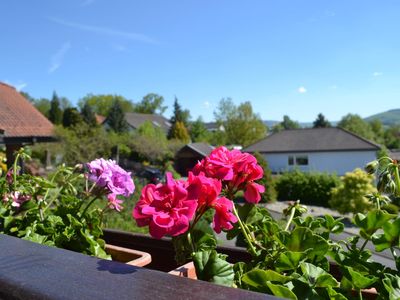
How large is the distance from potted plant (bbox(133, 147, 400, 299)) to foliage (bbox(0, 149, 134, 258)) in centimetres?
55

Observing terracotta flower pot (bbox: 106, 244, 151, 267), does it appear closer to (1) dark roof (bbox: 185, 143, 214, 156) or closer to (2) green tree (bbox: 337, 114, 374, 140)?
(1) dark roof (bbox: 185, 143, 214, 156)

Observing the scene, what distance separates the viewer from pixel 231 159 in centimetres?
102

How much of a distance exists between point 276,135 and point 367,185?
20541 mm

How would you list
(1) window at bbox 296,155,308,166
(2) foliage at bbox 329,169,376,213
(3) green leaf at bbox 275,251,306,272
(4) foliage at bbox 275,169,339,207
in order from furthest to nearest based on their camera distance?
(1) window at bbox 296,155,308,166
(4) foliage at bbox 275,169,339,207
(2) foliage at bbox 329,169,376,213
(3) green leaf at bbox 275,251,306,272

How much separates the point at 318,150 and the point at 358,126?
2937 cm

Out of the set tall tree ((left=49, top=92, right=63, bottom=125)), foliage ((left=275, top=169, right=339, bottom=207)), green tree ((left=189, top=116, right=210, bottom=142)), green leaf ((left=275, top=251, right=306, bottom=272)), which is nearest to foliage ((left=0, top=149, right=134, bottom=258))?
green leaf ((left=275, top=251, right=306, bottom=272))

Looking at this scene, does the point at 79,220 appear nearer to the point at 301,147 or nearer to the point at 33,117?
the point at 33,117

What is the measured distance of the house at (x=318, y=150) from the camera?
103ft

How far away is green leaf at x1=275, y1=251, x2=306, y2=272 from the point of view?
0.78m

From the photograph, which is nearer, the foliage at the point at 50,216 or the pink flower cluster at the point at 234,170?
the pink flower cluster at the point at 234,170

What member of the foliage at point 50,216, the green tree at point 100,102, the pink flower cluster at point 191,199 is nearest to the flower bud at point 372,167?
the pink flower cluster at point 191,199

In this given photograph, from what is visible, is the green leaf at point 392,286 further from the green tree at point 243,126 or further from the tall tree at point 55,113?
the tall tree at point 55,113

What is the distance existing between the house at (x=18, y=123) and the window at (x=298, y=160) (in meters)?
25.6

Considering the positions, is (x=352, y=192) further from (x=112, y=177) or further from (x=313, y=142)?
(x=112, y=177)
